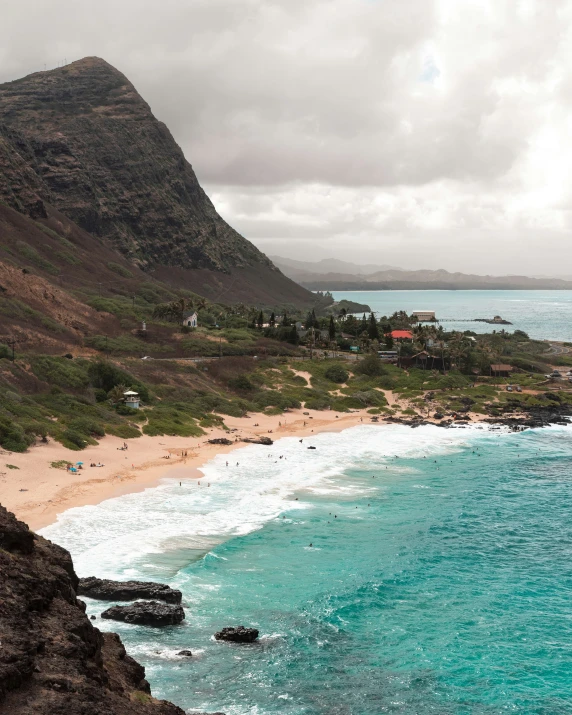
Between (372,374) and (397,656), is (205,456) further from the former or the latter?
(372,374)

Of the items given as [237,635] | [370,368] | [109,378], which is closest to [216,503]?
[237,635]

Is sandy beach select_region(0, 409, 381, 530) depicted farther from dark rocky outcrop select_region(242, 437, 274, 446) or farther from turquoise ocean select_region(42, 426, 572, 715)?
turquoise ocean select_region(42, 426, 572, 715)

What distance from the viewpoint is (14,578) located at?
1741 centimetres

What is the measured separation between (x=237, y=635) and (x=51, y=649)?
11833mm

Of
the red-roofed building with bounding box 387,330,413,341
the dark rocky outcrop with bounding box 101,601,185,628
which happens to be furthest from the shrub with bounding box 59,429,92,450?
the red-roofed building with bounding box 387,330,413,341

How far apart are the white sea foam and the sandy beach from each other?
1312 millimetres

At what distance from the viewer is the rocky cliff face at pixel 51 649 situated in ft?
47.2

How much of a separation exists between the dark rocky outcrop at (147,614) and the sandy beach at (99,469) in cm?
1051

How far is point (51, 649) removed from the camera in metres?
16.0

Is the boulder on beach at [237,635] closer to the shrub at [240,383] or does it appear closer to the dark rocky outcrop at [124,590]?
the dark rocky outcrop at [124,590]

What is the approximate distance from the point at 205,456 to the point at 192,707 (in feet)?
115

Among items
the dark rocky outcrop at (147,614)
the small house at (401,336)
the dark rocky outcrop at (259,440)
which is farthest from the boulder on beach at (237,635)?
the small house at (401,336)

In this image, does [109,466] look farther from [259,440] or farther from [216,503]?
[259,440]

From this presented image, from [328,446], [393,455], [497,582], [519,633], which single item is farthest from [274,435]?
[519,633]
